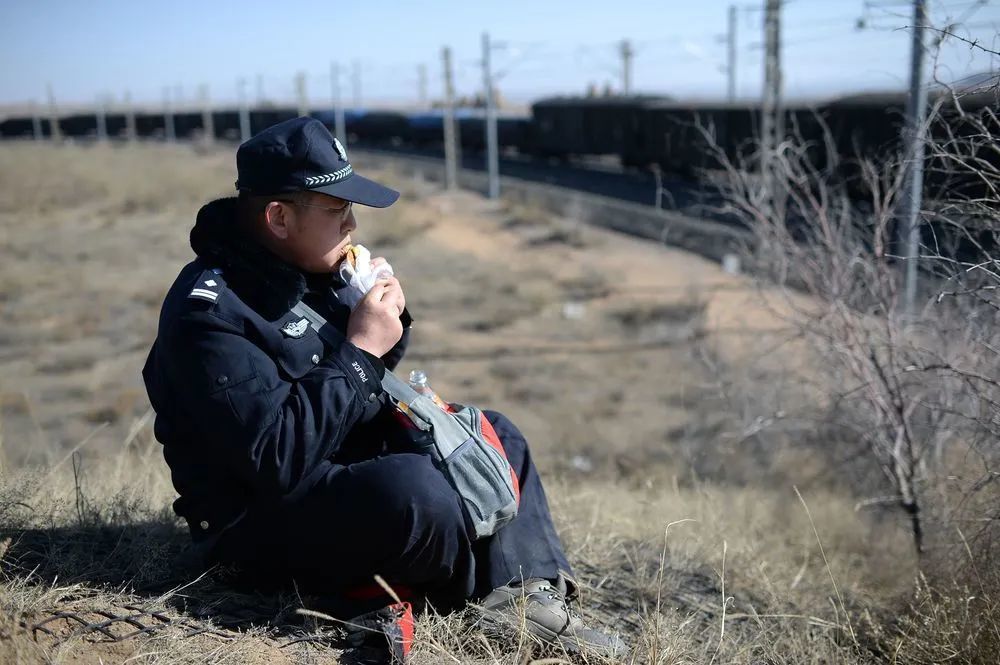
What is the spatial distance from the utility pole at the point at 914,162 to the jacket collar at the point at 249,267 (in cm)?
209

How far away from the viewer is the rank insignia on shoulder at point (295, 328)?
8.75ft

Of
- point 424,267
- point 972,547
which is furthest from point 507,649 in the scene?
point 424,267

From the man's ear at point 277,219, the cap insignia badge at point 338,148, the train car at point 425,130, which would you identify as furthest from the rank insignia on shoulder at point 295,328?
the train car at point 425,130

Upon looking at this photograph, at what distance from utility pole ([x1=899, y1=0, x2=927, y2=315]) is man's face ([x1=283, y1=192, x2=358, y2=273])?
191cm

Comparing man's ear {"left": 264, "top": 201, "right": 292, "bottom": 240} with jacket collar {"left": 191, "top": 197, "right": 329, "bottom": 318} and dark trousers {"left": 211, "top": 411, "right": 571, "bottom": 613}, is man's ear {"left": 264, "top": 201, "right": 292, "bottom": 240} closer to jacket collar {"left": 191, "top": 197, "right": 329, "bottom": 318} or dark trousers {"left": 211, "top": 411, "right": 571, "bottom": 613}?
jacket collar {"left": 191, "top": 197, "right": 329, "bottom": 318}

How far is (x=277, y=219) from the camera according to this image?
2699mm

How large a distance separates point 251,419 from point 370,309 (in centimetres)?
47

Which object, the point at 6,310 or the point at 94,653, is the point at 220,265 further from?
the point at 6,310

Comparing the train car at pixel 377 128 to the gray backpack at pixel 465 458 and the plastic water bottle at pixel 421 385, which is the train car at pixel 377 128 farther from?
the gray backpack at pixel 465 458

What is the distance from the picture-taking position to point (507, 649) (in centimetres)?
280

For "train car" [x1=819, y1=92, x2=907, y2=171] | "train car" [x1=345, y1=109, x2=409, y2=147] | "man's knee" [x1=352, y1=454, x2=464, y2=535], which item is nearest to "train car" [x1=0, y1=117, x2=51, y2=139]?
"train car" [x1=345, y1=109, x2=409, y2=147]

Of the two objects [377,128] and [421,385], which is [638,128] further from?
[421,385]

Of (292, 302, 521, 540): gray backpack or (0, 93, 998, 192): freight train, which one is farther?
(0, 93, 998, 192): freight train

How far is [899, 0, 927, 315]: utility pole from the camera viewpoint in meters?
4.04
